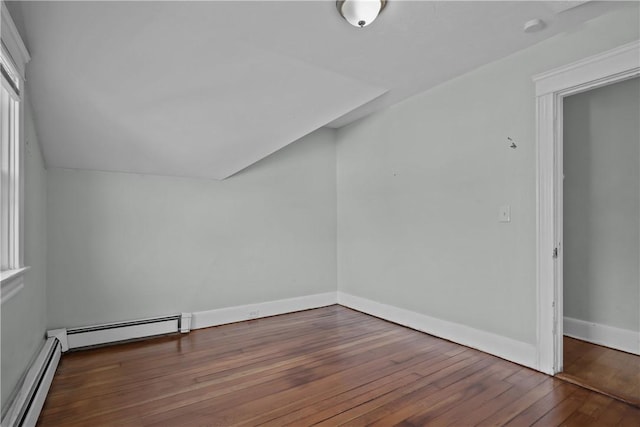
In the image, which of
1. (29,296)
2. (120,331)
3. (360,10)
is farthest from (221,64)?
(120,331)

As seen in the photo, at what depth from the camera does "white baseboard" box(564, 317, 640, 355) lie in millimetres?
2898

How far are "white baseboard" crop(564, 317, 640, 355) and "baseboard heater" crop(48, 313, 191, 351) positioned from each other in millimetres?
3784

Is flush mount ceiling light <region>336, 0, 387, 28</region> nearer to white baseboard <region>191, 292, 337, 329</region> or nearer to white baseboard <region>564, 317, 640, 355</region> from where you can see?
white baseboard <region>191, 292, 337, 329</region>

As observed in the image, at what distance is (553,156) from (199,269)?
3363 mm

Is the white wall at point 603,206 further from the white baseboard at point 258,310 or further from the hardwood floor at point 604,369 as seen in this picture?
the white baseboard at point 258,310

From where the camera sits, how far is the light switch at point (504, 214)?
2.73 metres

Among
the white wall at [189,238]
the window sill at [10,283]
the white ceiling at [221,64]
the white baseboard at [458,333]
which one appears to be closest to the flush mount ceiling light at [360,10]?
the white ceiling at [221,64]

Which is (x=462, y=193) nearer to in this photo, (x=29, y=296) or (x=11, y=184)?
(x=11, y=184)

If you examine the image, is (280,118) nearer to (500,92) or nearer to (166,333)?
(500,92)

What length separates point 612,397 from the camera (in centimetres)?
213

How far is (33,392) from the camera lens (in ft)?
6.35

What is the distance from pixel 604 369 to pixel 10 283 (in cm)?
385

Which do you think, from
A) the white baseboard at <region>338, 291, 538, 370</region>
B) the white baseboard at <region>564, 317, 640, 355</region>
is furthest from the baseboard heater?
the white baseboard at <region>564, 317, 640, 355</region>

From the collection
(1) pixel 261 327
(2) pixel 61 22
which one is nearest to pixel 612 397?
(1) pixel 261 327
